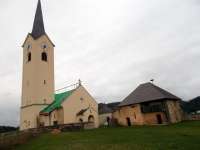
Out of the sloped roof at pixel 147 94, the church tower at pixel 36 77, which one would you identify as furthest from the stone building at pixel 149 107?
the church tower at pixel 36 77

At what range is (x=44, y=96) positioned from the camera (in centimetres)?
4047

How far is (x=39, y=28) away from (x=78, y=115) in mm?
19552

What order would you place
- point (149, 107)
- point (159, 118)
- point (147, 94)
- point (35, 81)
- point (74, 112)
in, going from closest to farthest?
point (74, 112)
point (159, 118)
point (149, 107)
point (147, 94)
point (35, 81)

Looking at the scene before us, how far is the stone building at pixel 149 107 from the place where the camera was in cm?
3722

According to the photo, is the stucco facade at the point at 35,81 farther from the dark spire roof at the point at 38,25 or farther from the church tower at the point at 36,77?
the dark spire roof at the point at 38,25

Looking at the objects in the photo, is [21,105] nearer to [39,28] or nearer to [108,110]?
[39,28]

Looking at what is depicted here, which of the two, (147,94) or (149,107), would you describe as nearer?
(149,107)

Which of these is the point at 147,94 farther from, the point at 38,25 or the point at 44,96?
the point at 38,25

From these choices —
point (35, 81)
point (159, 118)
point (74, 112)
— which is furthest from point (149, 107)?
point (35, 81)

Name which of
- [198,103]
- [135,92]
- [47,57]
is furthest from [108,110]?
[198,103]

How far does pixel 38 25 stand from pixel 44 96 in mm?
14766

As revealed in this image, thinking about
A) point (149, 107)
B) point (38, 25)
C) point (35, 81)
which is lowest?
point (149, 107)

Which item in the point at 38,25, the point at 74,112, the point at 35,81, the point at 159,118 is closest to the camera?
the point at 74,112

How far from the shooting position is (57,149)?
14891mm
